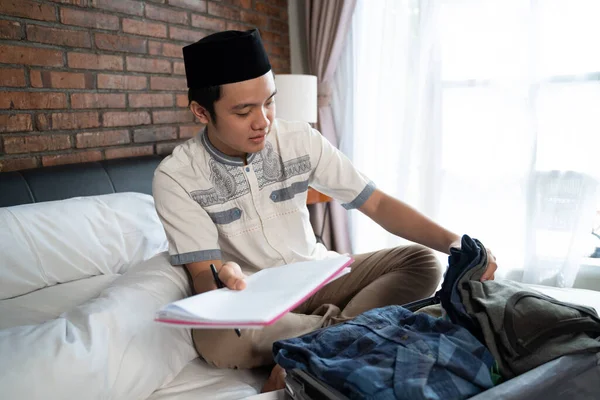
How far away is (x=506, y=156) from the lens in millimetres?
2363

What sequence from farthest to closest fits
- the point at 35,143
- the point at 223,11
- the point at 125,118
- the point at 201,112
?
the point at 223,11, the point at 125,118, the point at 35,143, the point at 201,112

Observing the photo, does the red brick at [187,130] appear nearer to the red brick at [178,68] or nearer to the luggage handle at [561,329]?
the red brick at [178,68]

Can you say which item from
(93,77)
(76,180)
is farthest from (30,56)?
(76,180)

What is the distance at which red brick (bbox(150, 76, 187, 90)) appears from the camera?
230 centimetres

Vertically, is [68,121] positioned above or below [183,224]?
above

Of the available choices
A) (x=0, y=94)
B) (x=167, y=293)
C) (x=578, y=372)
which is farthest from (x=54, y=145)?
(x=578, y=372)

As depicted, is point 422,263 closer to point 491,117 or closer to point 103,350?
point 103,350

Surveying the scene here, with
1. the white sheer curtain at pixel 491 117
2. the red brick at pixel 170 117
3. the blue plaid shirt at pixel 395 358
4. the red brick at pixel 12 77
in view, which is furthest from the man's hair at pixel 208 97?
the white sheer curtain at pixel 491 117

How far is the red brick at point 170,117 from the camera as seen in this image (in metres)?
2.33

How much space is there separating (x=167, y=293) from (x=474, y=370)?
29.3 inches

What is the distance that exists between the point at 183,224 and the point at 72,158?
3.44ft

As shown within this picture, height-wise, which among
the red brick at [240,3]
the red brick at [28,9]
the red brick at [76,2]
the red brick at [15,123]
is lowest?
the red brick at [15,123]

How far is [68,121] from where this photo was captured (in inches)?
76.4

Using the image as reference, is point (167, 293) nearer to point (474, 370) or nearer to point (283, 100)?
point (474, 370)
